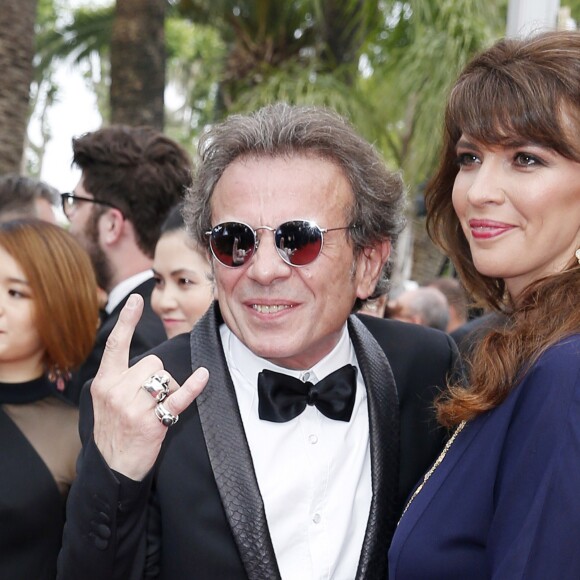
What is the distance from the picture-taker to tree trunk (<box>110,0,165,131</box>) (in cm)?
850


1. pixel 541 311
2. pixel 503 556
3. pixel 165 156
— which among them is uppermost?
pixel 165 156

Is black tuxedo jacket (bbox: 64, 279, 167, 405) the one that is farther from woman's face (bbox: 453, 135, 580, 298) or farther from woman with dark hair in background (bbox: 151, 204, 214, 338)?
woman's face (bbox: 453, 135, 580, 298)

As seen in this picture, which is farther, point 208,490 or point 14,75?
point 14,75

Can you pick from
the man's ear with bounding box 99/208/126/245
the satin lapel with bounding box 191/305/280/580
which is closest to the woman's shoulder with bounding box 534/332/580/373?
the satin lapel with bounding box 191/305/280/580

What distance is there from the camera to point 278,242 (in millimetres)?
2359

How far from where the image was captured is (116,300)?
4.29 m

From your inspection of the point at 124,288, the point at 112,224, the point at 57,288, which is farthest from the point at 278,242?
the point at 112,224

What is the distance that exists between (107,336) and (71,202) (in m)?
1.00

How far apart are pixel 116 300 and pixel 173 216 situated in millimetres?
729

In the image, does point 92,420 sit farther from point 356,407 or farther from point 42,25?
point 42,25

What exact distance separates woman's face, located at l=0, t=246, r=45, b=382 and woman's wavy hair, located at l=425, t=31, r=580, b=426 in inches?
61.9

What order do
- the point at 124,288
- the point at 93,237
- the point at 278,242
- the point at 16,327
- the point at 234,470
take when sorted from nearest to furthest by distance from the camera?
the point at 234,470
the point at 278,242
the point at 16,327
the point at 124,288
the point at 93,237

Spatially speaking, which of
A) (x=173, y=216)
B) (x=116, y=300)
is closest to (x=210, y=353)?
(x=173, y=216)

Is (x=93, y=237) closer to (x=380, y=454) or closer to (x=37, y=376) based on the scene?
(x=37, y=376)
